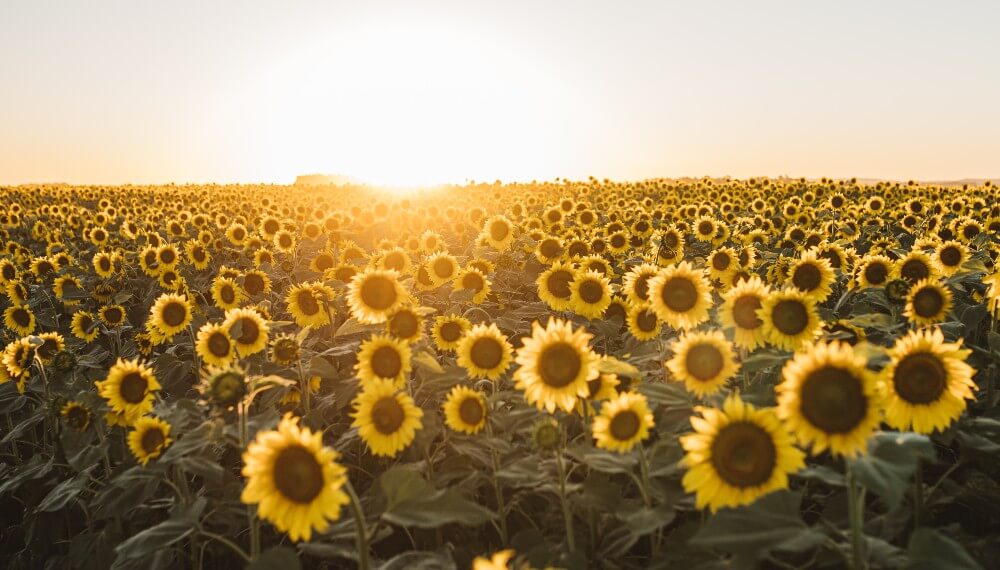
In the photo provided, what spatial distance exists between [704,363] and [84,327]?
7.21m

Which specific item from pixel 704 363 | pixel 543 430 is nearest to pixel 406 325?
pixel 543 430

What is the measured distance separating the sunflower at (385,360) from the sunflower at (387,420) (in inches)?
7.9

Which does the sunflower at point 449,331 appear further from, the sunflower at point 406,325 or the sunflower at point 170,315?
the sunflower at point 170,315

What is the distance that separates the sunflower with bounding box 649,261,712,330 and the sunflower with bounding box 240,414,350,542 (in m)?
2.50

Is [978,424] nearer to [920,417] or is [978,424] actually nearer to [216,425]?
[920,417]

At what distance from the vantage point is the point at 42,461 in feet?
16.3

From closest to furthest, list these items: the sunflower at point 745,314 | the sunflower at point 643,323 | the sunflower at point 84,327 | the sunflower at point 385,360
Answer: the sunflower at point 745,314
the sunflower at point 385,360
the sunflower at point 643,323
the sunflower at point 84,327

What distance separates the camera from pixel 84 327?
7.04 meters

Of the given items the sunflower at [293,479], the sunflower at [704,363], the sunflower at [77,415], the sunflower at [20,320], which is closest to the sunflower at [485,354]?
the sunflower at [704,363]

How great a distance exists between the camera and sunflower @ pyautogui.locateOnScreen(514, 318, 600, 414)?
3.18 metres

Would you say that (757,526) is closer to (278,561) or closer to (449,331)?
(278,561)

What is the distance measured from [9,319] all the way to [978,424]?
356 inches

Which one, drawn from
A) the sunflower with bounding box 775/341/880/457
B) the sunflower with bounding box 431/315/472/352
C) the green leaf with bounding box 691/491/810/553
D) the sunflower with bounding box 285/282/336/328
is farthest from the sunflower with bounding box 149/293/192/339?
the sunflower with bounding box 775/341/880/457

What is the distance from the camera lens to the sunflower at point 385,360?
3529 millimetres
